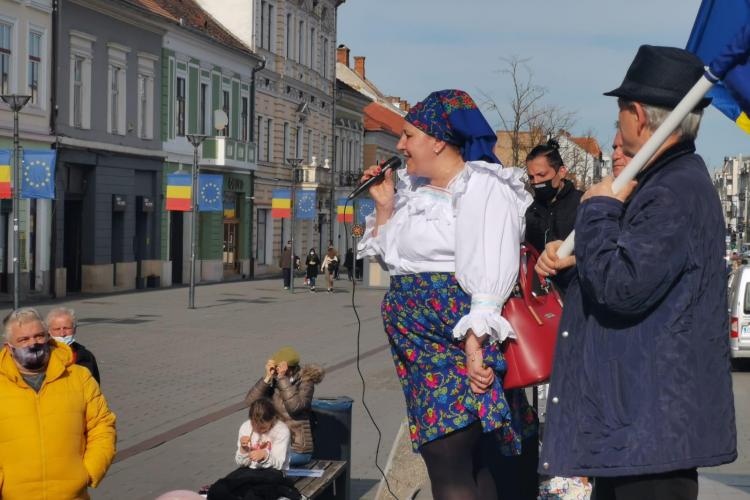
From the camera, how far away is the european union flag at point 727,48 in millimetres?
3369

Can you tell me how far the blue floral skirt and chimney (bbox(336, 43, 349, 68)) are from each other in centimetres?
9078

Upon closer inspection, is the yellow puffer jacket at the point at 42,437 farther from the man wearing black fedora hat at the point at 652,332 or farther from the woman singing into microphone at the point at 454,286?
the man wearing black fedora hat at the point at 652,332

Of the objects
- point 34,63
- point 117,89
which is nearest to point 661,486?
point 34,63

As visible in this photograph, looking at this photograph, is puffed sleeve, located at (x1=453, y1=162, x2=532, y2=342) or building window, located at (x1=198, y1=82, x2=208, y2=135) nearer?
puffed sleeve, located at (x1=453, y1=162, x2=532, y2=342)

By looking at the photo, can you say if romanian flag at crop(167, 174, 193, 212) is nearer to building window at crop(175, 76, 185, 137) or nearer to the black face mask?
building window at crop(175, 76, 185, 137)

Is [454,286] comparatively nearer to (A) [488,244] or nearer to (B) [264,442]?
(A) [488,244]

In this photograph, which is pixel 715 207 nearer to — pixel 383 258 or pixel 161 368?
pixel 383 258

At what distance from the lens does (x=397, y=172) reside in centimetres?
504

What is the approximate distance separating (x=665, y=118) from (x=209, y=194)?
1471 inches

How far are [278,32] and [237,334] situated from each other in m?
35.6

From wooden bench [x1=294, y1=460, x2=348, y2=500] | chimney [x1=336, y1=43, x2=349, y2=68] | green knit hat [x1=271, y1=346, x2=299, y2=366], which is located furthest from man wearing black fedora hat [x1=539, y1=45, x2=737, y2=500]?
chimney [x1=336, y1=43, x2=349, y2=68]

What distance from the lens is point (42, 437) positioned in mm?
5719

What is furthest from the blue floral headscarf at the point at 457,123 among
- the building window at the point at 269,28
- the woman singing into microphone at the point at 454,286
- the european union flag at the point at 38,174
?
the building window at the point at 269,28

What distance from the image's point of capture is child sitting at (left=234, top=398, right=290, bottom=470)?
796 centimetres
